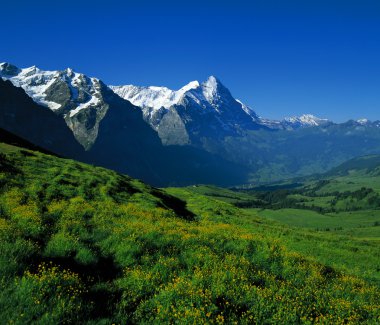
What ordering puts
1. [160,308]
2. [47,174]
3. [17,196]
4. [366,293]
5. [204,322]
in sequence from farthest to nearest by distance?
[47,174] < [17,196] < [366,293] < [160,308] < [204,322]

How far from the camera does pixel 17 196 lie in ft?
89.8

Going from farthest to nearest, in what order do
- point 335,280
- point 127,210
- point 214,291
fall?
point 127,210, point 335,280, point 214,291

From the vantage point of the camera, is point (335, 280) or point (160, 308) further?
point (335, 280)

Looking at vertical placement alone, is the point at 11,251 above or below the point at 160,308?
above

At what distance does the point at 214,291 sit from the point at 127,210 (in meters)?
18.7

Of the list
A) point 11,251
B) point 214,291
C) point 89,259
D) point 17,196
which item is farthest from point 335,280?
point 17,196

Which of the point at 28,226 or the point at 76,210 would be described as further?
the point at 76,210

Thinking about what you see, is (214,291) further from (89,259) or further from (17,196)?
(17,196)

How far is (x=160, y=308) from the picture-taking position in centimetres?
1130

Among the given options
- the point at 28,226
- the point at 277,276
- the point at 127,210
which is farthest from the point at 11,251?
the point at 127,210

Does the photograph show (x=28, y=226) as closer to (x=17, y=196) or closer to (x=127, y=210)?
(x=17, y=196)

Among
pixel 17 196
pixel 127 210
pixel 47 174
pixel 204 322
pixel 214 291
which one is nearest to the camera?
pixel 204 322

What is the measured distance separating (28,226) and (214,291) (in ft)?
34.7

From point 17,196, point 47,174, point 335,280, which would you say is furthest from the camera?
point 47,174
